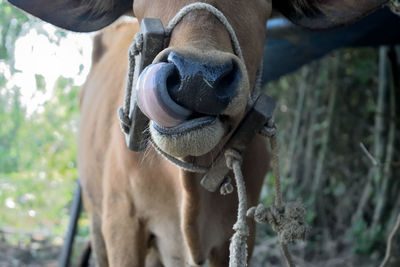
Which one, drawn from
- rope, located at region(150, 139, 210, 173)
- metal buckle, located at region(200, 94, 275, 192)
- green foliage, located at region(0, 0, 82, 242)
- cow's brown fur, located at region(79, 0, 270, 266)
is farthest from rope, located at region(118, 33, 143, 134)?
green foliage, located at region(0, 0, 82, 242)

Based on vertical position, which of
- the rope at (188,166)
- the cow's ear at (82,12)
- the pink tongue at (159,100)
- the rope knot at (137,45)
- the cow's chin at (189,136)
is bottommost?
the rope at (188,166)

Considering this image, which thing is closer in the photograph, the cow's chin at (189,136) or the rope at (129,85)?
the cow's chin at (189,136)

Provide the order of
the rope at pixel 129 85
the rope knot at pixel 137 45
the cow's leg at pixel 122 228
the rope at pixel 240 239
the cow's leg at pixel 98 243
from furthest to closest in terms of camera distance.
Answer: the cow's leg at pixel 98 243 → the cow's leg at pixel 122 228 → the rope at pixel 129 85 → the rope knot at pixel 137 45 → the rope at pixel 240 239

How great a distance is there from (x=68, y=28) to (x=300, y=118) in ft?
15.3

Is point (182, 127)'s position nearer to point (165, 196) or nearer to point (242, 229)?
point (242, 229)

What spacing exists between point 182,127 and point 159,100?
132mm

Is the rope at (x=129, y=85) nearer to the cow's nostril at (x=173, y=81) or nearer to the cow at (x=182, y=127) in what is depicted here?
the cow at (x=182, y=127)

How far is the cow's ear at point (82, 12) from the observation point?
2.55 metres

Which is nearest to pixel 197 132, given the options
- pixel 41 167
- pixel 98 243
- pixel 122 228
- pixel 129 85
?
pixel 129 85

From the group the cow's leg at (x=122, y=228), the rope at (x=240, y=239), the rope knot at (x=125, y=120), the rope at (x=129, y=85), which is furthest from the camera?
the cow's leg at (x=122, y=228)

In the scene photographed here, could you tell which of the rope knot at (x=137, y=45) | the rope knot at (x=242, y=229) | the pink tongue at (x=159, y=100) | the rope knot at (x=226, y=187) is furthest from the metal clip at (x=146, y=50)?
the rope knot at (x=242, y=229)

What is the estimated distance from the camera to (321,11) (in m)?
2.59

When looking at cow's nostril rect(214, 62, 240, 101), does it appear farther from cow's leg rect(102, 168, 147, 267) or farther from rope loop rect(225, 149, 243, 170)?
cow's leg rect(102, 168, 147, 267)

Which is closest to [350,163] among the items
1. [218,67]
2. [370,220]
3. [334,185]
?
[334,185]
